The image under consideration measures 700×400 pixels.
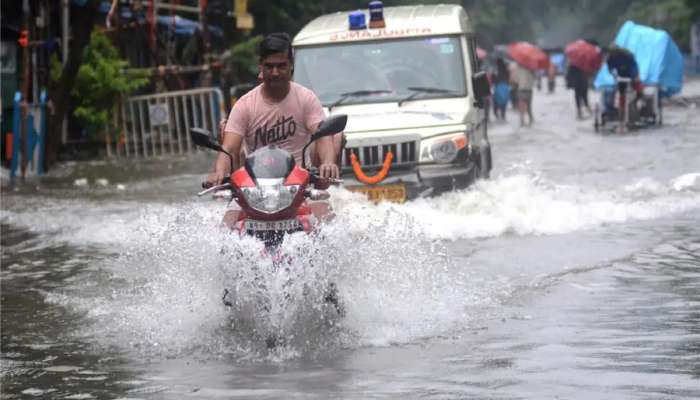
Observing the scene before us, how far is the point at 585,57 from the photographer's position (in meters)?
33.7

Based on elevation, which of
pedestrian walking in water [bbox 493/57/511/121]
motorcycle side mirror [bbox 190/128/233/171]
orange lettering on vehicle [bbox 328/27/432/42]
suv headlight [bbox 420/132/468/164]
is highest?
orange lettering on vehicle [bbox 328/27/432/42]

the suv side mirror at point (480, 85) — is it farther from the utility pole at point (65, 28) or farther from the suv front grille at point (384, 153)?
the utility pole at point (65, 28)

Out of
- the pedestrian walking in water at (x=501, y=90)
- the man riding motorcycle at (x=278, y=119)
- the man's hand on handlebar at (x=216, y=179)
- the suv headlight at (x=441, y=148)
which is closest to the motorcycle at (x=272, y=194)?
the man's hand on handlebar at (x=216, y=179)

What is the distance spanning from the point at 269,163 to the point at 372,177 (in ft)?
Answer: 20.7

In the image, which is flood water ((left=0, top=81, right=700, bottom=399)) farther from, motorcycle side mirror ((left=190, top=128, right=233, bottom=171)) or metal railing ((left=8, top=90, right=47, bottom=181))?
metal railing ((left=8, top=90, right=47, bottom=181))

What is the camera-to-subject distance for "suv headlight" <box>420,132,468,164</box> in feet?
45.8

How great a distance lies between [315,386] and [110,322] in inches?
106

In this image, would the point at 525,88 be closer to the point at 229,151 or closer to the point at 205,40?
the point at 205,40

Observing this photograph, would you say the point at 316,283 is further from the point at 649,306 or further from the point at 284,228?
the point at 649,306

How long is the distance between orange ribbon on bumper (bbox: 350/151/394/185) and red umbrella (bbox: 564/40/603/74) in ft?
67.3

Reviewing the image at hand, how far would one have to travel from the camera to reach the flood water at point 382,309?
718 centimetres

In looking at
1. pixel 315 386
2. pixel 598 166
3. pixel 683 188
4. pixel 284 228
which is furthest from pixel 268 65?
pixel 598 166

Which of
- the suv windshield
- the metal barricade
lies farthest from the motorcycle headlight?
the metal barricade

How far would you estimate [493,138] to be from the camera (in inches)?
1144
